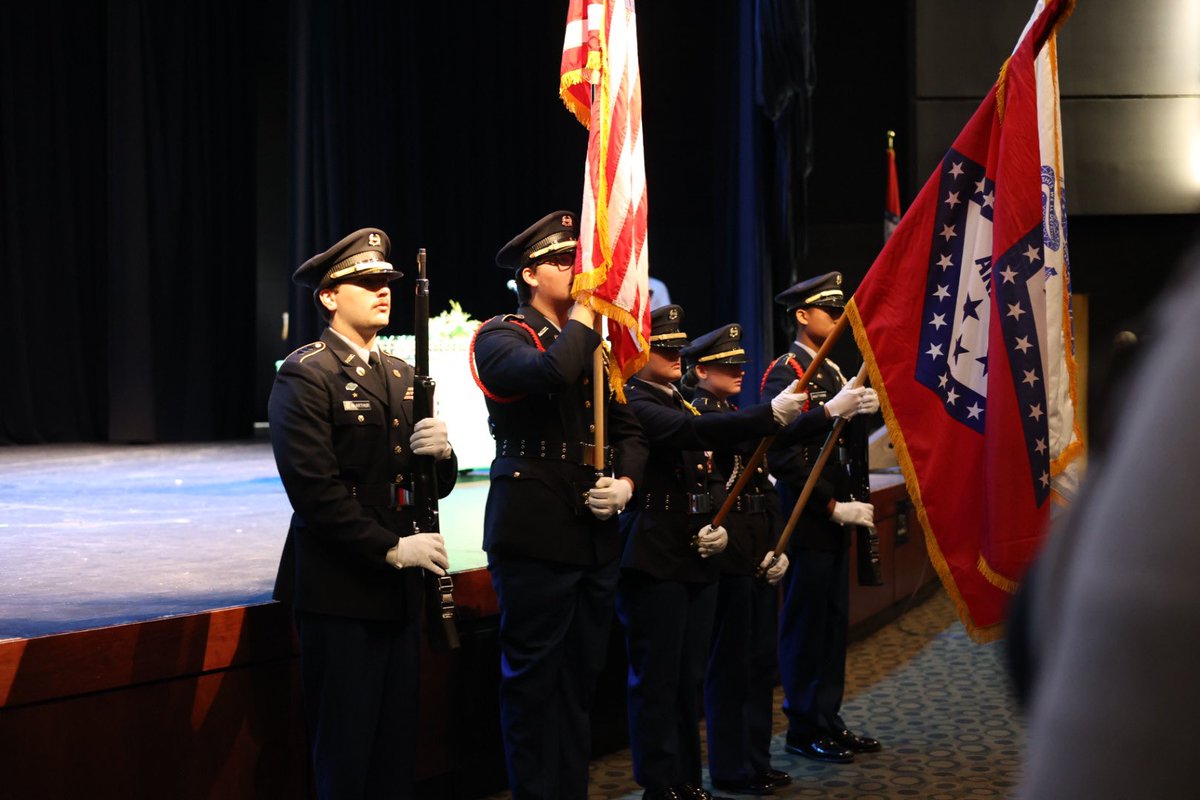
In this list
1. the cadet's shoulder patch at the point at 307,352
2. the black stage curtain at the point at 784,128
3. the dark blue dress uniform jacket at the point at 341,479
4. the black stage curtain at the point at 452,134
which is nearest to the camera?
the dark blue dress uniform jacket at the point at 341,479

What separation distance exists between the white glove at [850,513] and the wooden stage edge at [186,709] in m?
1.39

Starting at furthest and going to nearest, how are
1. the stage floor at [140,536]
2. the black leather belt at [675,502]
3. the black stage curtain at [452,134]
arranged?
the black stage curtain at [452,134]
the black leather belt at [675,502]
the stage floor at [140,536]

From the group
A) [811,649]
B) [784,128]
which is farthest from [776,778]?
[784,128]

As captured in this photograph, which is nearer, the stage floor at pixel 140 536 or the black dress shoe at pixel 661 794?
the stage floor at pixel 140 536

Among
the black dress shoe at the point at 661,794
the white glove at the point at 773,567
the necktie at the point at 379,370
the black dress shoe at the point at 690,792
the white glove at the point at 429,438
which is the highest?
the necktie at the point at 379,370

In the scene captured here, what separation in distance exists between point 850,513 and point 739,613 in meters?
0.62

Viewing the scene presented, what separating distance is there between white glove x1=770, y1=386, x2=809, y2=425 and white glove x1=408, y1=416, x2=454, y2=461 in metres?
1.23

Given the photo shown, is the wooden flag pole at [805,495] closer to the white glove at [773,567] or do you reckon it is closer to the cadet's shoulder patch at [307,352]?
the white glove at [773,567]

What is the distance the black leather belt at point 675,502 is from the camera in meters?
4.12

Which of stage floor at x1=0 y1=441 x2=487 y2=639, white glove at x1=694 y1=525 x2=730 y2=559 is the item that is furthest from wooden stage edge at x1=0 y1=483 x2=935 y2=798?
white glove at x1=694 y1=525 x2=730 y2=559

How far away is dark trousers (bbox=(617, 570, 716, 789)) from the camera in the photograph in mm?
3930

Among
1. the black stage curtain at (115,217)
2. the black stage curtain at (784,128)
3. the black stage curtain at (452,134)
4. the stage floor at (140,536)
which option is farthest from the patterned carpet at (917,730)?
the black stage curtain at (115,217)

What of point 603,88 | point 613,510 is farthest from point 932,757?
point 603,88

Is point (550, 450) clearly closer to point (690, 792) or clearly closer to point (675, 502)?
point (675, 502)
